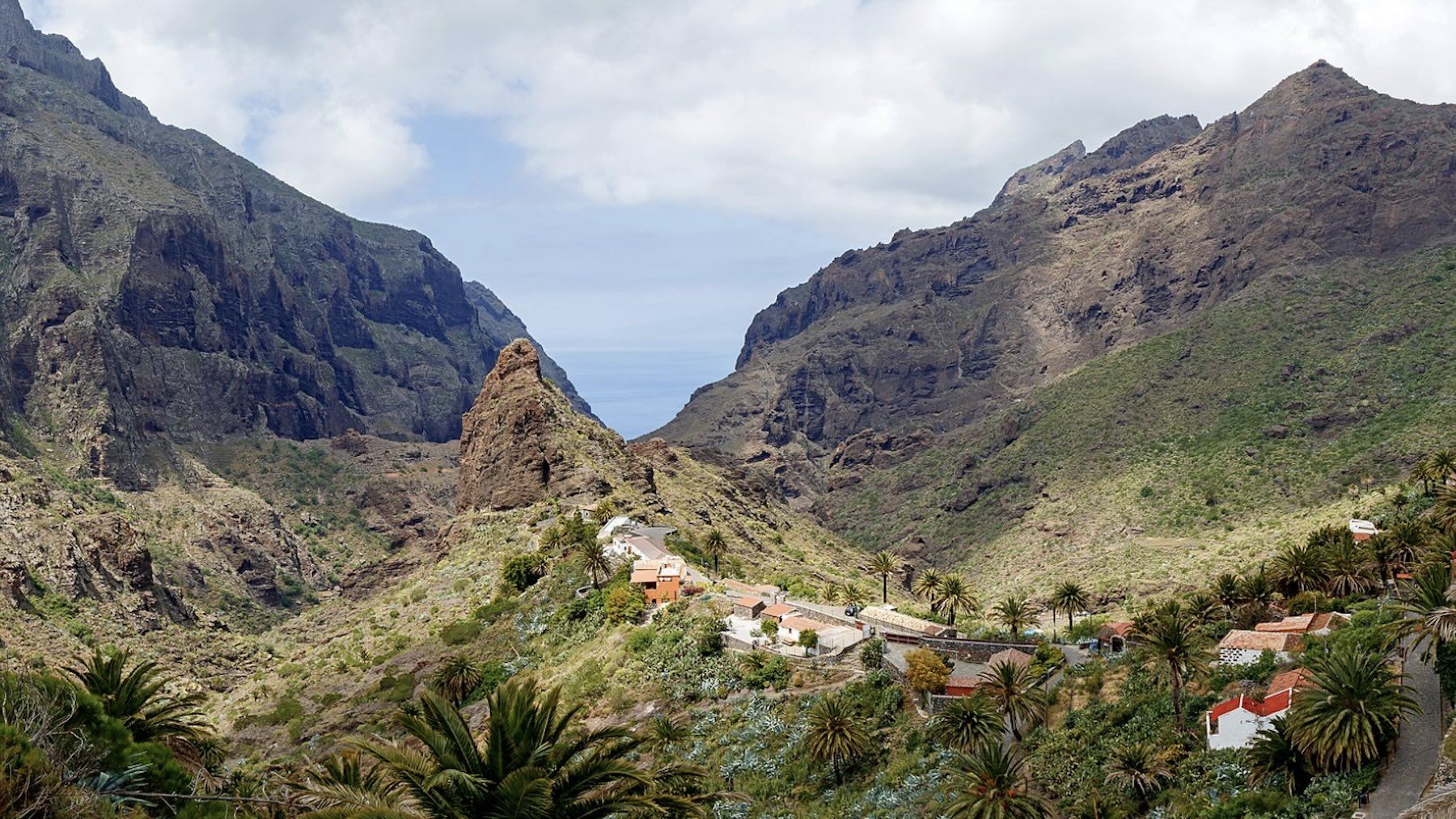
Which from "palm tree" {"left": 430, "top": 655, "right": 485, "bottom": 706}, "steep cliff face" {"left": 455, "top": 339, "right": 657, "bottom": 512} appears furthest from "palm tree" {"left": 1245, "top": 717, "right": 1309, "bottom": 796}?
"steep cliff face" {"left": 455, "top": 339, "right": 657, "bottom": 512}

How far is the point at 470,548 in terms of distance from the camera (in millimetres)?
90188

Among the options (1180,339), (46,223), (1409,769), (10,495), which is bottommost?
(1409,769)

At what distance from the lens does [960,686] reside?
139ft

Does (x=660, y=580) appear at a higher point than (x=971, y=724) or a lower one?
higher

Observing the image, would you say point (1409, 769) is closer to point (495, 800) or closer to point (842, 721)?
point (842, 721)

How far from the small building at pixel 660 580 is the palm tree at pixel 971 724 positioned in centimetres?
2631

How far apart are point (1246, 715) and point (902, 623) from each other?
84.3 ft

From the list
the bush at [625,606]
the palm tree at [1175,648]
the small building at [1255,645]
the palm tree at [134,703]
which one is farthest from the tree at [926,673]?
the palm tree at [134,703]

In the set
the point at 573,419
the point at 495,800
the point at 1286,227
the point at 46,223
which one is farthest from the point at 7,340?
the point at 1286,227

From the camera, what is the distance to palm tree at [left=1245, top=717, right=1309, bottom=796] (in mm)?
28938

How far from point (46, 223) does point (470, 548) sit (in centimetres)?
10704

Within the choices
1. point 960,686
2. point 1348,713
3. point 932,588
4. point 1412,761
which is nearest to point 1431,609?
point 1412,761

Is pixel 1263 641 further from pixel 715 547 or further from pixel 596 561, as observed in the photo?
pixel 715 547

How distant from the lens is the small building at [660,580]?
203ft
